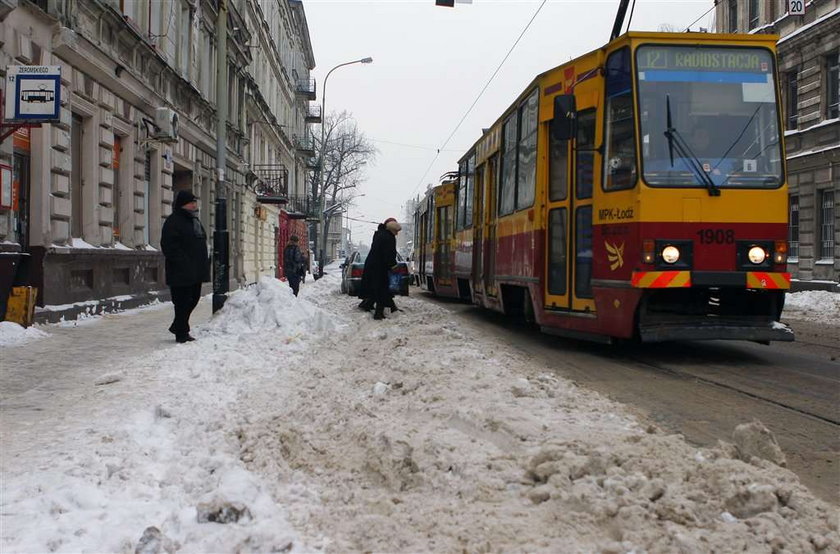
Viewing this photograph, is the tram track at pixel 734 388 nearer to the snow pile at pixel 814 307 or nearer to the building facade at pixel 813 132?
the snow pile at pixel 814 307

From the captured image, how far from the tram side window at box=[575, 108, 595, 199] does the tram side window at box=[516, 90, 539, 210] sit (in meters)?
1.00

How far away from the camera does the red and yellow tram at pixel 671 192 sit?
23.7ft

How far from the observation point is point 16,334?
866 centimetres

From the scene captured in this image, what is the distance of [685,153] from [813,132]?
1928cm

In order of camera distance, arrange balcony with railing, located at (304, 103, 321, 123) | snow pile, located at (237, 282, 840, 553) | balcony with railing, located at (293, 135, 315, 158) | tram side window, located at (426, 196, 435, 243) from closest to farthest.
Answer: snow pile, located at (237, 282, 840, 553)
tram side window, located at (426, 196, 435, 243)
balcony with railing, located at (293, 135, 315, 158)
balcony with railing, located at (304, 103, 321, 123)

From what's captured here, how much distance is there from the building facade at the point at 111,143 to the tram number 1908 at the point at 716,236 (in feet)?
28.3

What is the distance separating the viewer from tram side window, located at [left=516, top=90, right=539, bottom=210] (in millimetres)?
9328

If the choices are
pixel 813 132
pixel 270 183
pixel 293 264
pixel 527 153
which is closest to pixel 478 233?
pixel 527 153

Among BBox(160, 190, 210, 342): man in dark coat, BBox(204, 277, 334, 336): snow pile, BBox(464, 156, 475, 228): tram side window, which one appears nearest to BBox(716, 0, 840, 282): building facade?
BBox(464, 156, 475, 228): tram side window

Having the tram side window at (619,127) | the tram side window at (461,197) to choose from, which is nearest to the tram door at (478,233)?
the tram side window at (461,197)

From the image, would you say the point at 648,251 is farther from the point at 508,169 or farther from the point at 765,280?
the point at 508,169

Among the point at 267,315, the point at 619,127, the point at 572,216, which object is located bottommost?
the point at 267,315

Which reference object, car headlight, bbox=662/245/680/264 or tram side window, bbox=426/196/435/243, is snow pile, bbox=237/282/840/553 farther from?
tram side window, bbox=426/196/435/243

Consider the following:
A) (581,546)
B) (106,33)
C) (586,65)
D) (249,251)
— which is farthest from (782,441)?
(249,251)
